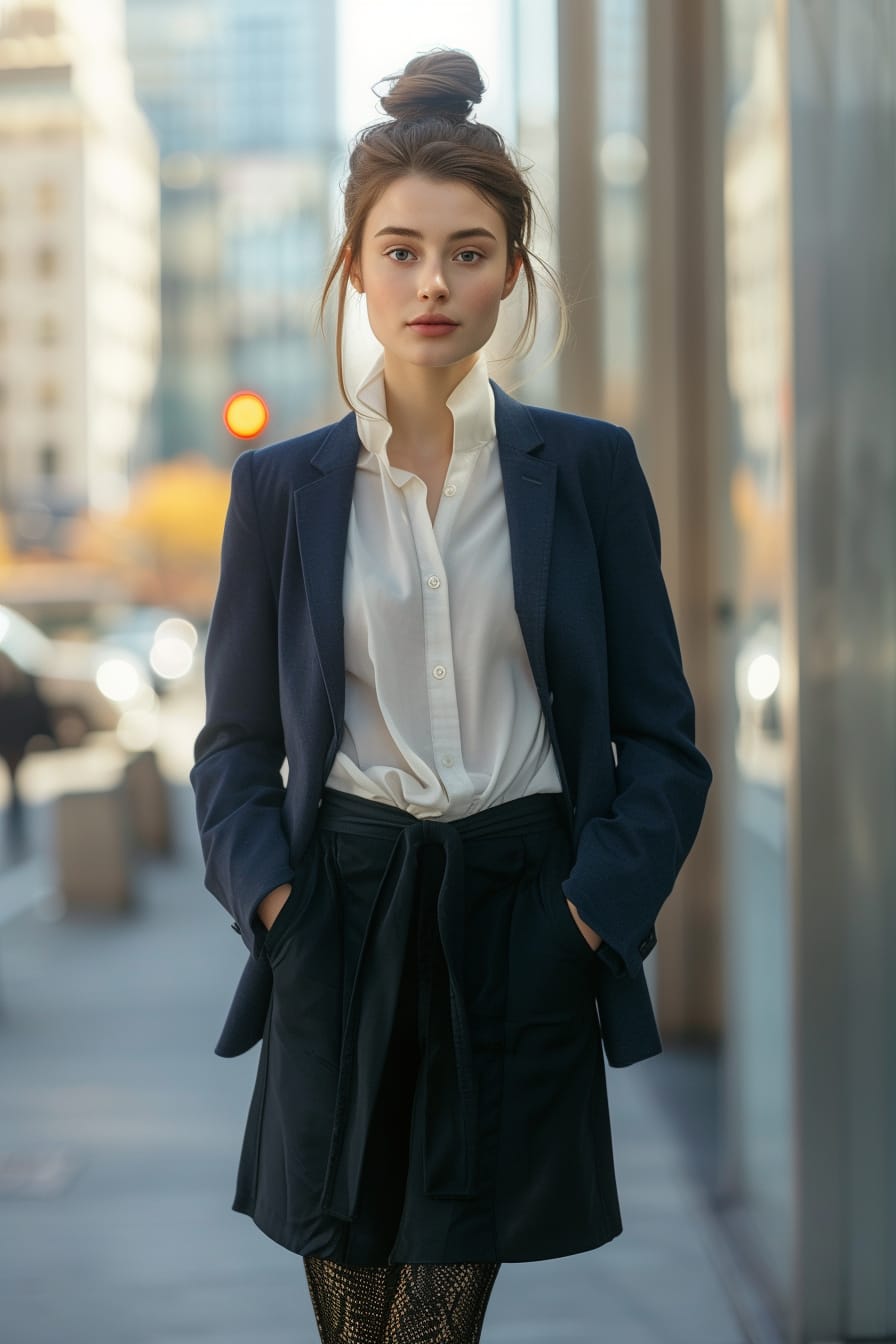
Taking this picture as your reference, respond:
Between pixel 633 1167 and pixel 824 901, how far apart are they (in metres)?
1.50

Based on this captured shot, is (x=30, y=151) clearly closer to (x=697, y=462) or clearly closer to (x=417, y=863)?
(x=697, y=462)

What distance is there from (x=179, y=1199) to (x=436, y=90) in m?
2.96

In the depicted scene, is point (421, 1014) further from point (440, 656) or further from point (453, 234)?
point (453, 234)

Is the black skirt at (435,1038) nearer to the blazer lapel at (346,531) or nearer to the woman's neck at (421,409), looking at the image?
the blazer lapel at (346,531)

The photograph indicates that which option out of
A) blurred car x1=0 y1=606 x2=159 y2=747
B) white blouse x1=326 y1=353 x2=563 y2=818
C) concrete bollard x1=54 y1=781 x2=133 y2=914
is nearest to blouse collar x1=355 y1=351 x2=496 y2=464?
white blouse x1=326 y1=353 x2=563 y2=818

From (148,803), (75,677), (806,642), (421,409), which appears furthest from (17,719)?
(421,409)

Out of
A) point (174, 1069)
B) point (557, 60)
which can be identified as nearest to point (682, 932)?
point (174, 1069)

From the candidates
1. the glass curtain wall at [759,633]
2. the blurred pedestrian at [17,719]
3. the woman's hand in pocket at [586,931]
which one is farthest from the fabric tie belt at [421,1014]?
the blurred pedestrian at [17,719]

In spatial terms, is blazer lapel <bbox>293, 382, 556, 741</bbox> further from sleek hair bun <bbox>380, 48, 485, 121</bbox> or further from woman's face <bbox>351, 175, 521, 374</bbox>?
sleek hair bun <bbox>380, 48, 485, 121</bbox>

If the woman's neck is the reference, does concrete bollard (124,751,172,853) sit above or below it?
below

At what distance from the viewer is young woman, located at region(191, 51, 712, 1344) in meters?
1.87

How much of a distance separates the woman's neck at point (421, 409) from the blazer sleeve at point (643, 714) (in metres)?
0.20

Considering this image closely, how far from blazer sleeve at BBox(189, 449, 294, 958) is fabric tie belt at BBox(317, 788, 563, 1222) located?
5.2 inches

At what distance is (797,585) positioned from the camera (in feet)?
9.84
